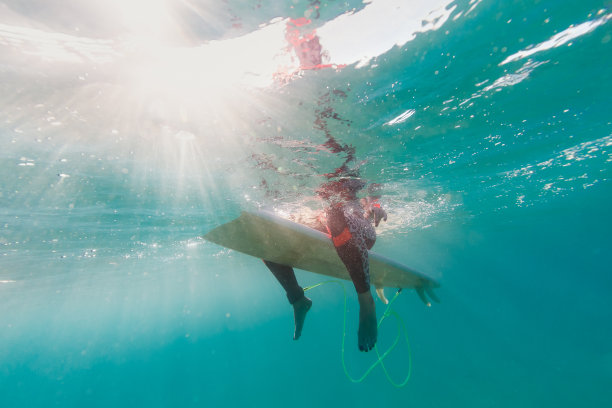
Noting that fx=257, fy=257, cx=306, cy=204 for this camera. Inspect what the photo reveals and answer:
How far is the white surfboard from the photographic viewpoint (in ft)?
12.0

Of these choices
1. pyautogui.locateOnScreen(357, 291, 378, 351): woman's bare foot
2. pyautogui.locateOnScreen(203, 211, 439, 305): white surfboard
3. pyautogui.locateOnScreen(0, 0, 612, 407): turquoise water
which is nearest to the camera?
pyautogui.locateOnScreen(357, 291, 378, 351): woman's bare foot

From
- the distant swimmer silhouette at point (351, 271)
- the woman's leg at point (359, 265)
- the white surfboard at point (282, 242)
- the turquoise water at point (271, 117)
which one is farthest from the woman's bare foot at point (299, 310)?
the turquoise water at point (271, 117)

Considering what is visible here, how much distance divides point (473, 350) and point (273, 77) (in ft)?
153

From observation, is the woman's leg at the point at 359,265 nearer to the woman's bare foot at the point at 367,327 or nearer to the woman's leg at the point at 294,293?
the woman's bare foot at the point at 367,327

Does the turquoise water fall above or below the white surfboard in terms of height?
above

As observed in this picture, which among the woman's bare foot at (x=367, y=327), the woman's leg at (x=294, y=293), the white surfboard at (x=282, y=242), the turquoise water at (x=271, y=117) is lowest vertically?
the woman's bare foot at (x=367, y=327)

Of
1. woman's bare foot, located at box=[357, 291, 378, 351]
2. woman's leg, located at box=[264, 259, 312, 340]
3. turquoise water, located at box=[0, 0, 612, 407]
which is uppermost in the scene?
turquoise water, located at box=[0, 0, 612, 407]

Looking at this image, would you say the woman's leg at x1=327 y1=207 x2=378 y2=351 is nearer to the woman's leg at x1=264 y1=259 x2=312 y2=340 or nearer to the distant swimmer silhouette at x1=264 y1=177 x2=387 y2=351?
the distant swimmer silhouette at x1=264 y1=177 x2=387 y2=351

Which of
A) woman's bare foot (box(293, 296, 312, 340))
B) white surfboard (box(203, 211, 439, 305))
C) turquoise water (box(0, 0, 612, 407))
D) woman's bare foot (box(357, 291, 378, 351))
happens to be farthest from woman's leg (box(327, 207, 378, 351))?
turquoise water (box(0, 0, 612, 407))

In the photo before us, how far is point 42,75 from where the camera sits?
4.76 m

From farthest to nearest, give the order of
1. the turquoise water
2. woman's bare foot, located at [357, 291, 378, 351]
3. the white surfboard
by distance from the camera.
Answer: the turquoise water
the white surfboard
woman's bare foot, located at [357, 291, 378, 351]

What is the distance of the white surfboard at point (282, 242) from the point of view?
3.65 m

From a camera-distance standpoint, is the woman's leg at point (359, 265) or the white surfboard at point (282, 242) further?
the white surfboard at point (282, 242)

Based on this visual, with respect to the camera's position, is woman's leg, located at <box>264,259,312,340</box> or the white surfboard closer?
the white surfboard
